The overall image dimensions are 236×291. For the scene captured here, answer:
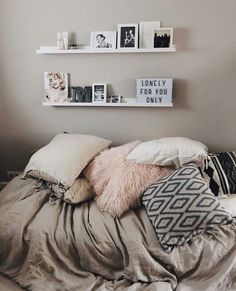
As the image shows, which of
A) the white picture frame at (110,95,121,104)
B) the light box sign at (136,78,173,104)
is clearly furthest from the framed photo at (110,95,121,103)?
the light box sign at (136,78,173,104)

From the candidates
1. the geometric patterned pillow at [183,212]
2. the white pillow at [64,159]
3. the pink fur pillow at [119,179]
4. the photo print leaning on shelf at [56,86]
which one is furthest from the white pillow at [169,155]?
the photo print leaning on shelf at [56,86]

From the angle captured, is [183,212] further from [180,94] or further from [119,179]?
[180,94]

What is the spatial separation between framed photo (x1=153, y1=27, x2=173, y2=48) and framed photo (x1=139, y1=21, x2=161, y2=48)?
30 mm

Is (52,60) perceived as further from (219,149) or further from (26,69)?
(219,149)

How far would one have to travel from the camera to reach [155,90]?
Answer: 7.07 feet

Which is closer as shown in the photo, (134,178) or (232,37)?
(134,178)

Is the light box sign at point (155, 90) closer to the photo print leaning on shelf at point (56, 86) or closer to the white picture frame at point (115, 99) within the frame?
the white picture frame at point (115, 99)

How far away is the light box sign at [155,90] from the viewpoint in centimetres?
213

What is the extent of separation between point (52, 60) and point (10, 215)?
48.8 inches

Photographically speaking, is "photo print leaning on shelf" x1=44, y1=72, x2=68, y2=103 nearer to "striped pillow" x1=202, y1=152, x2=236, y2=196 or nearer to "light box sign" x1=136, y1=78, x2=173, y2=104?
"light box sign" x1=136, y1=78, x2=173, y2=104

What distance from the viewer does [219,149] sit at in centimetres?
229

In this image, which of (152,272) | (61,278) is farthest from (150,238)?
(61,278)

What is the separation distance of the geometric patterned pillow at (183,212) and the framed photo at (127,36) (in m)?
1.07

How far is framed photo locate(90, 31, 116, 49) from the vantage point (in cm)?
212
